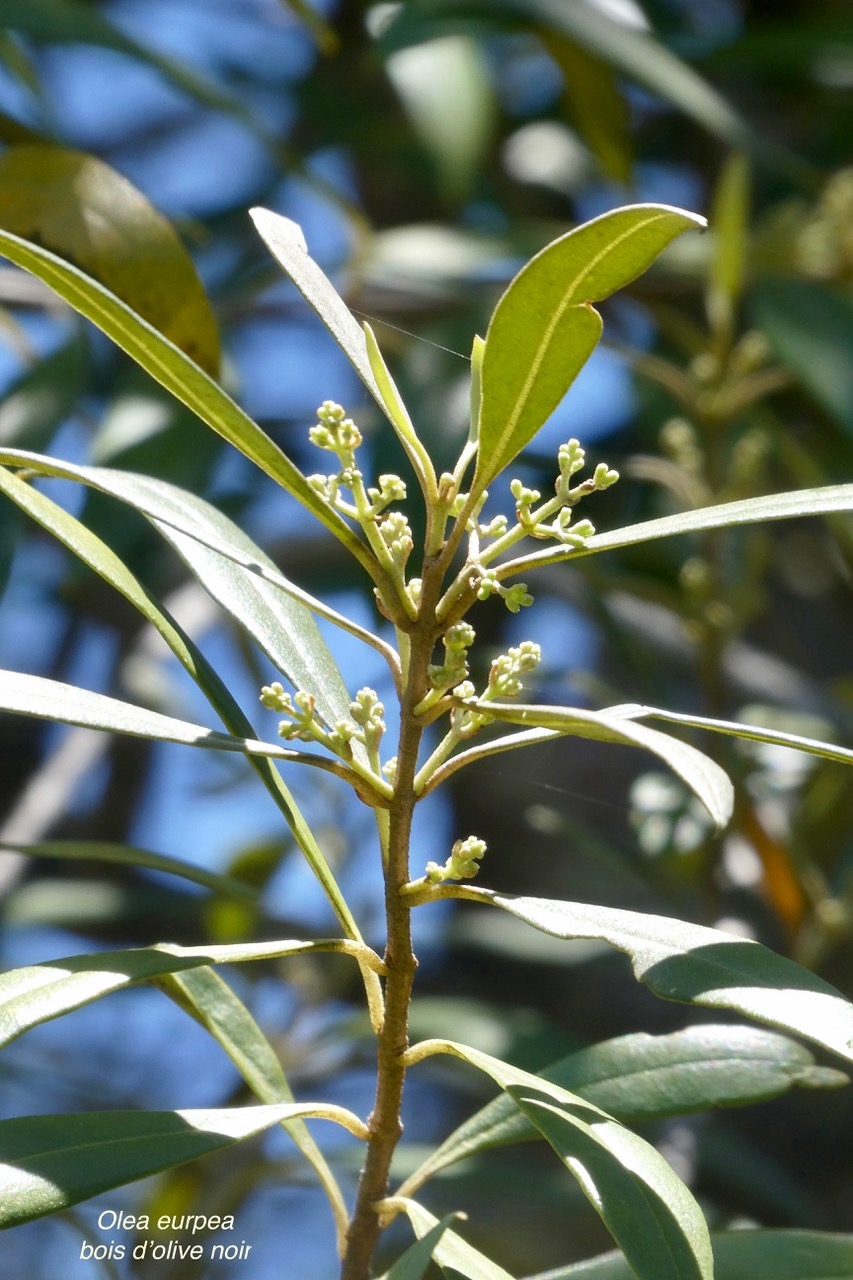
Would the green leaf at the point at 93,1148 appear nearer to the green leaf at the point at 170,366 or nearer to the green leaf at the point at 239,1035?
the green leaf at the point at 239,1035

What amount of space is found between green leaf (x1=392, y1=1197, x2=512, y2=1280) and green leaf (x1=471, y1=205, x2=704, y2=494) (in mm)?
340

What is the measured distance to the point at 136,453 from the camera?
1.16 meters

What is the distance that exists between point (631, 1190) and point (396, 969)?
0.13m

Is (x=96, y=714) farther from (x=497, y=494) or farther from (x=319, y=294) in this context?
(x=497, y=494)

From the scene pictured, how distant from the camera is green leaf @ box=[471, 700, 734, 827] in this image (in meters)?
0.40

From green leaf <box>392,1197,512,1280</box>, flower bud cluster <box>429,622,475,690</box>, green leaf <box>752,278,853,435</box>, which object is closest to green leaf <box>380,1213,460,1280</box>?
green leaf <box>392,1197,512,1280</box>

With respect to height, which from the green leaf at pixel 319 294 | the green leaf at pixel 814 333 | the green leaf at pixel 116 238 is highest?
the green leaf at pixel 814 333

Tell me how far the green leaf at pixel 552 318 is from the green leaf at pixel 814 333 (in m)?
0.93

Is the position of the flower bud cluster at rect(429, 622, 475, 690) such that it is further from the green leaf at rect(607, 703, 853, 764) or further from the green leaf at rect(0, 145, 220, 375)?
the green leaf at rect(0, 145, 220, 375)

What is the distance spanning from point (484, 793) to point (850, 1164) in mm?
775

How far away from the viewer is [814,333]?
1.47 m

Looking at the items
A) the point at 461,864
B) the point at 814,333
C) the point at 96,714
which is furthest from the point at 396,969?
the point at 814,333

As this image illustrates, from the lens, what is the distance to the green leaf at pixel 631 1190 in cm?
47

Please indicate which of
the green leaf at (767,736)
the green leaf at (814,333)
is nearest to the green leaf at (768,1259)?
the green leaf at (767,736)
